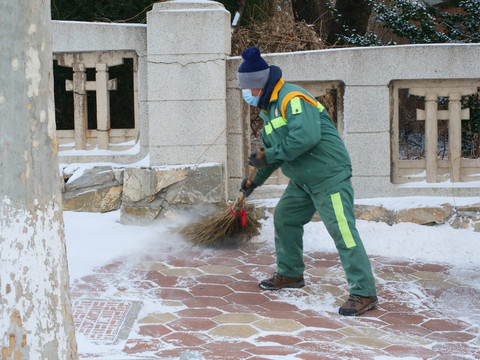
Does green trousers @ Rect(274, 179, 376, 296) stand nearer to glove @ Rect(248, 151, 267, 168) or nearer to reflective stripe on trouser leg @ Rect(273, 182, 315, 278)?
reflective stripe on trouser leg @ Rect(273, 182, 315, 278)

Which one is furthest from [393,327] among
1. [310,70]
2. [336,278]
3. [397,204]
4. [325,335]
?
[310,70]

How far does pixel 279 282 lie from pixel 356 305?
746 millimetres

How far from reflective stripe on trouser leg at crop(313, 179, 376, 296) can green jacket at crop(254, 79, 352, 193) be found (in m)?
0.08

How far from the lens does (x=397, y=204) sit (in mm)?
6621

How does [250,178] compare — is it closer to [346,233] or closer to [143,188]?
[346,233]

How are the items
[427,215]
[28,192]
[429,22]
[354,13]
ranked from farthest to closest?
[354,13] < [429,22] < [427,215] < [28,192]

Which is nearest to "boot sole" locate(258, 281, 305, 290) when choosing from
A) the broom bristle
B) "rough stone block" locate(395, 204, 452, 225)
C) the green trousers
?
the green trousers

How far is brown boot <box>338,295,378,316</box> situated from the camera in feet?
15.4

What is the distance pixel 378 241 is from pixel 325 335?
7.43 ft

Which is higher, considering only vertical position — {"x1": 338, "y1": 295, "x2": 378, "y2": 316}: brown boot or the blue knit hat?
the blue knit hat

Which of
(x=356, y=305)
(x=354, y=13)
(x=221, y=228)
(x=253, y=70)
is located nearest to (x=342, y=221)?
(x=356, y=305)

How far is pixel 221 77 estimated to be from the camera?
22.0 ft

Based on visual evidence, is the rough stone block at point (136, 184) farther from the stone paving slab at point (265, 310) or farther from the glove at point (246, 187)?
Result: the glove at point (246, 187)

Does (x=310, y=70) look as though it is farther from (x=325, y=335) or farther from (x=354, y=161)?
(x=325, y=335)
